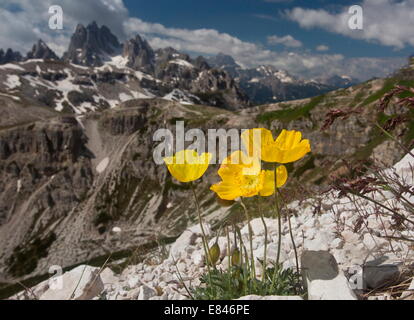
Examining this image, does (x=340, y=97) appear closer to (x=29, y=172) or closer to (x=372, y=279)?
(x=372, y=279)

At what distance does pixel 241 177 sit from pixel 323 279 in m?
1.24

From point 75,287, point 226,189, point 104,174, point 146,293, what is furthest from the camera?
point 104,174

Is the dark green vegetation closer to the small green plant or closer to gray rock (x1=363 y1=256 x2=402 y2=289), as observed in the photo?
gray rock (x1=363 y1=256 x2=402 y2=289)

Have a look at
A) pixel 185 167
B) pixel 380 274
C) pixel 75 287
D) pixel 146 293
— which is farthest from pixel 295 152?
pixel 75 287

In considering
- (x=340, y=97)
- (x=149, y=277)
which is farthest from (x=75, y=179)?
(x=149, y=277)

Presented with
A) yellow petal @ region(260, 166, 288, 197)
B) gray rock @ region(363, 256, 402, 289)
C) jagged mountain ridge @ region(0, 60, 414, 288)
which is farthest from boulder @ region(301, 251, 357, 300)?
jagged mountain ridge @ region(0, 60, 414, 288)

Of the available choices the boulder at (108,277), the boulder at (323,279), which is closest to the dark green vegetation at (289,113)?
the boulder at (108,277)

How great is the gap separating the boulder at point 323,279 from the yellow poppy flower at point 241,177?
938 millimetres

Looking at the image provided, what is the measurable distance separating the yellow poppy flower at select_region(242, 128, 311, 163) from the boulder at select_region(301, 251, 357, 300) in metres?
1.20

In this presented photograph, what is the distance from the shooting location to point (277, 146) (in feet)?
7.45

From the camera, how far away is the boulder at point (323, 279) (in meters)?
2.49

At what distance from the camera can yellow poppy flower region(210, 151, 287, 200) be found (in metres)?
2.42

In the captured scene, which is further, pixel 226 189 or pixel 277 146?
pixel 226 189

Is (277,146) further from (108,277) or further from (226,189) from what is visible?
(108,277)
